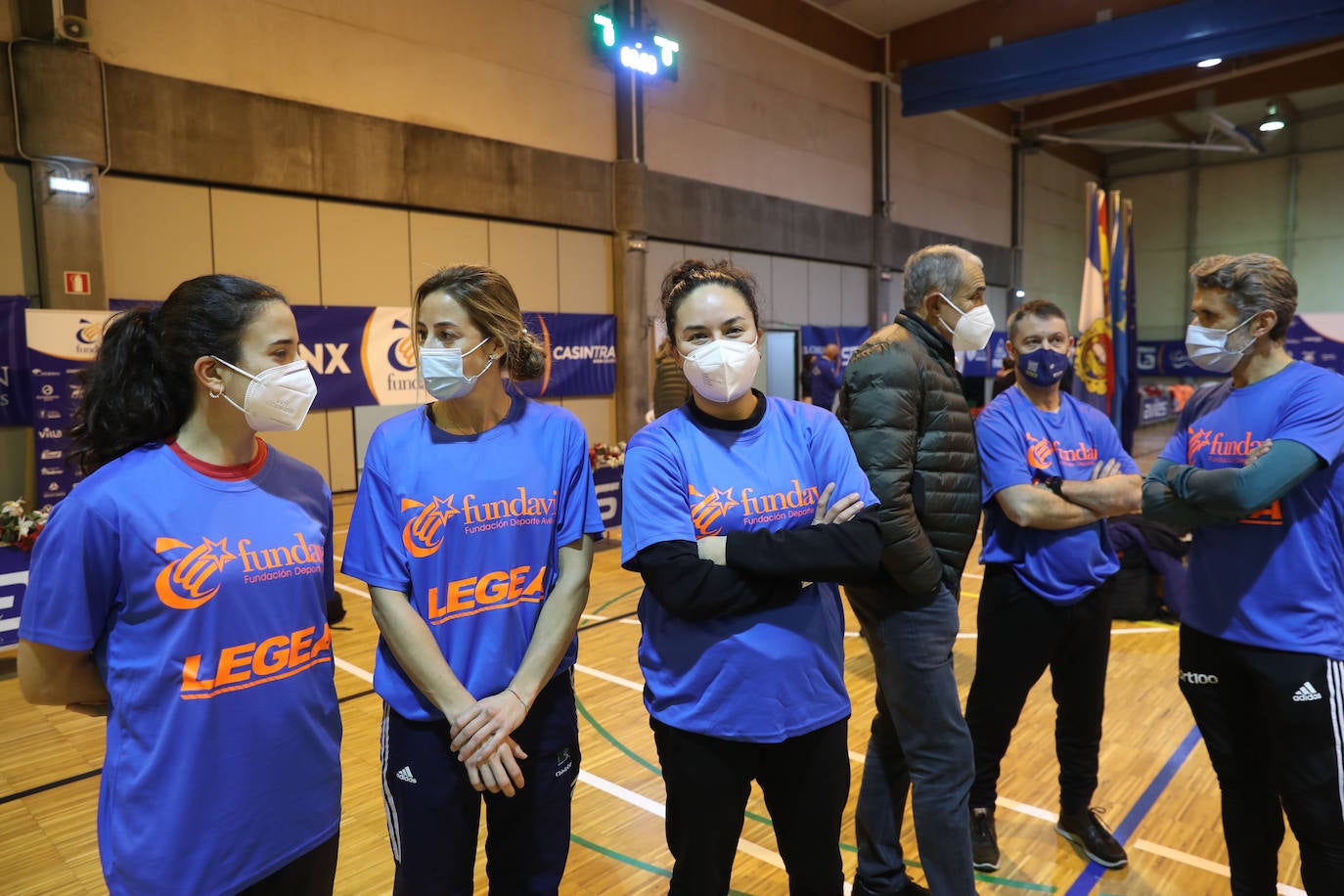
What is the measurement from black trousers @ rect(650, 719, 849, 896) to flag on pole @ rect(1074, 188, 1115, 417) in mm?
5359

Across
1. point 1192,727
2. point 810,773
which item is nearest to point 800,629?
point 810,773

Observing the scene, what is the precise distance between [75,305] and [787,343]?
9937 mm

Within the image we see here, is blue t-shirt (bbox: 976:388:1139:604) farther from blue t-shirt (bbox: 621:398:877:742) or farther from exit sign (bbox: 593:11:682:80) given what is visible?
exit sign (bbox: 593:11:682:80)

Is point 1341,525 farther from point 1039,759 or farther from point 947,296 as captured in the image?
point 1039,759

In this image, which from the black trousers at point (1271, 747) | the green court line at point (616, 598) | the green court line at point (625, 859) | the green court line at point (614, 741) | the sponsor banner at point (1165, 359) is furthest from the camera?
the sponsor banner at point (1165, 359)

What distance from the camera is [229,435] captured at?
155 centimetres

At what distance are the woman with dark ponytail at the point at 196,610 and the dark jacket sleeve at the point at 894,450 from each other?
4.24 ft

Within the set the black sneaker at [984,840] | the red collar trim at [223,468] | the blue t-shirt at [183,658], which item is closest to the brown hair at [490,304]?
the red collar trim at [223,468]

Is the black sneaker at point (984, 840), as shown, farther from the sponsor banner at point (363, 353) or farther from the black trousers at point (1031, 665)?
the sponsor banner at point (363, 353)

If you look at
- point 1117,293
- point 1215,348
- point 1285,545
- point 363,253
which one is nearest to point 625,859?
point 1285,545

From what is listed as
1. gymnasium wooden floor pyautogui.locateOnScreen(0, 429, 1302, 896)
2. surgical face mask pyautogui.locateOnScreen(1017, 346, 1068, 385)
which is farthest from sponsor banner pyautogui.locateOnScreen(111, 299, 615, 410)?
surgical face mask pyautogui.locateOnScreen(1017, 346, 1068, 385)

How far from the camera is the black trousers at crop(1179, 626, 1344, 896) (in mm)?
1966

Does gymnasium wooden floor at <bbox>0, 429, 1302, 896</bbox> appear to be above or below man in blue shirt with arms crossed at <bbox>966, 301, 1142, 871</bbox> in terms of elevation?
below

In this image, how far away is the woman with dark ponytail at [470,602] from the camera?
5.41 feet
